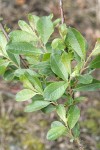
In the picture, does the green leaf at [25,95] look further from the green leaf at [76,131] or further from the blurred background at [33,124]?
the blurred background at [33,124]

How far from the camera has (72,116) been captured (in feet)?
2.88

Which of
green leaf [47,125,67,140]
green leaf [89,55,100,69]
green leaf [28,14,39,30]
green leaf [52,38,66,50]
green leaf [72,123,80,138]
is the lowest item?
green leaf [72,123,80,138]

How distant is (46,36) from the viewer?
878mm

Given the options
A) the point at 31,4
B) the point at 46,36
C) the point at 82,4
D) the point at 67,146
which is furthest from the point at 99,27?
the point at 46,36

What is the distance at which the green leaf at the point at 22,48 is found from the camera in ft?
2.70

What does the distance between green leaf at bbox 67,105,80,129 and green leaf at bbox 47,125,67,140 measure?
0.02m

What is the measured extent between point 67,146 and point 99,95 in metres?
0.56

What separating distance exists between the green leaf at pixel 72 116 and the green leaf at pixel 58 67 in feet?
0.38

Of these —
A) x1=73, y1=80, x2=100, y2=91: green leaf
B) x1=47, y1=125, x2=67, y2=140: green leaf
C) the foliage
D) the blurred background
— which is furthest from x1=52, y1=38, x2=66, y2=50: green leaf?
the blurred background

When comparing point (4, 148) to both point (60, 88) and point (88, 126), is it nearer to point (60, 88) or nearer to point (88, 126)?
point (88, 126)

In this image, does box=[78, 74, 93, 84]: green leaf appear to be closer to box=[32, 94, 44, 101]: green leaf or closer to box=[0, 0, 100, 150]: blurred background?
box=[32, 94, 44, 101]: green leaf

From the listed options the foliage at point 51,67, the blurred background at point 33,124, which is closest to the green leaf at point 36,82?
the foliage at point 51,67

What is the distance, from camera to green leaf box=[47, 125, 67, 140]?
2.85 feet

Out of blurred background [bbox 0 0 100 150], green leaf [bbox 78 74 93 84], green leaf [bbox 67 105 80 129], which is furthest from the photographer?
blurred background [bbox 0 0 100 150]
